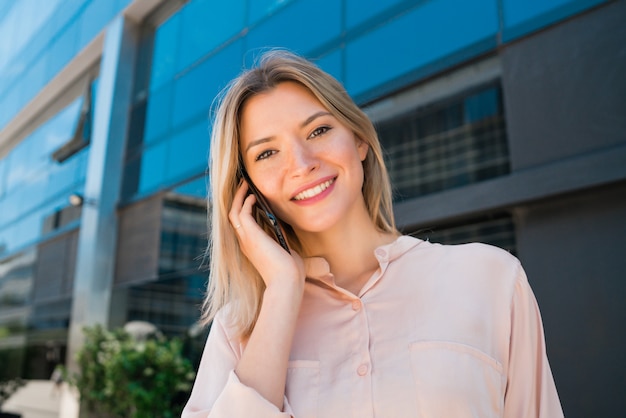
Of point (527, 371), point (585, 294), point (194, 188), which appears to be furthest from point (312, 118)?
point (194, 188)

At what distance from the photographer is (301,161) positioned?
5.47 feet

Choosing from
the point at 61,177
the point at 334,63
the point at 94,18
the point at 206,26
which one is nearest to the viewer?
the point at 334,63

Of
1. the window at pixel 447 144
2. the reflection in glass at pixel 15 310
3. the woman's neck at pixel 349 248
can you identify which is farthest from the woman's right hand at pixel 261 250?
the reflection in glass at pixel 15 310

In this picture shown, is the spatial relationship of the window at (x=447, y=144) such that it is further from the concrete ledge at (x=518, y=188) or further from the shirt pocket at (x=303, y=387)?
the shirt pocket at (x=303, y=387)

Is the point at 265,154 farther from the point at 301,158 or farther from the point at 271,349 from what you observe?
the point at 271,349

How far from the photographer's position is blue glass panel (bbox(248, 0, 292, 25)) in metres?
7.48

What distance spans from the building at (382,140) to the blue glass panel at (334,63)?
0.07ft

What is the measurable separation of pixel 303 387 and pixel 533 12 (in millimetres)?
4231

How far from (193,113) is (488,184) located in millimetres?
5666

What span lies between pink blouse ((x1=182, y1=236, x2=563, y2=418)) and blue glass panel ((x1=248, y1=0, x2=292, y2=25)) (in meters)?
6.50

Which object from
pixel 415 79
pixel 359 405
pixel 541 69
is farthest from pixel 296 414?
pixel 415 79

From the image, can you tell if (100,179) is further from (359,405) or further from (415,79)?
(359,405)

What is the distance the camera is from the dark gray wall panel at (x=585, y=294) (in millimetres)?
3652

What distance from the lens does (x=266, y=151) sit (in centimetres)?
176
